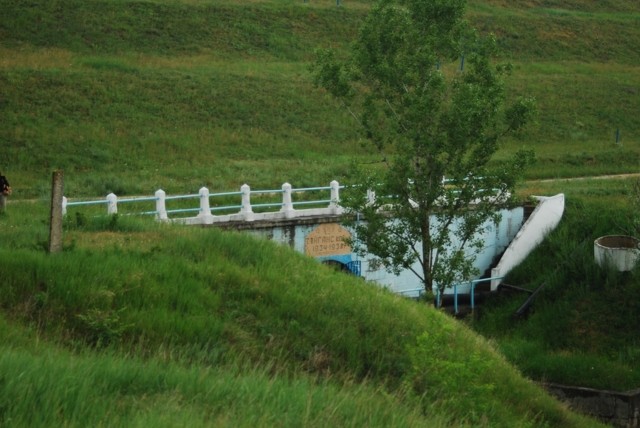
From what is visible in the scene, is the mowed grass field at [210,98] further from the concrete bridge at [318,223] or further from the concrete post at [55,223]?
the concrete post at [55,223]

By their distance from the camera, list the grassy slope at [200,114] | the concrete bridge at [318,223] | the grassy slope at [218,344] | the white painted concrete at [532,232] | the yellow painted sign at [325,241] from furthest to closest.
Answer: the white painted concrete at [532,232] < the yellow painted sign at [325,241] < the concrete bridge at [318,223] < the grassy slope at [200,114] < the grassy slope at [218,344]

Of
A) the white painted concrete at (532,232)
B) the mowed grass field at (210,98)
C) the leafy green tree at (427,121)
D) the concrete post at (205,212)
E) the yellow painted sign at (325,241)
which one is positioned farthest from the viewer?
the mowed grass field at (210,98)

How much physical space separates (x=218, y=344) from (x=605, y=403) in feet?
43.5

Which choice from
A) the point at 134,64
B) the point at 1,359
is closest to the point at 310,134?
the point at 134,64

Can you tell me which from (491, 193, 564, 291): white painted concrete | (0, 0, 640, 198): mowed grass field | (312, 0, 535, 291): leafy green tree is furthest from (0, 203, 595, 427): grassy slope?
(491, 193, 564, 291): white painted concrete

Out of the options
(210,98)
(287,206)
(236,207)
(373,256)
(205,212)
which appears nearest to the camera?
(205,212)

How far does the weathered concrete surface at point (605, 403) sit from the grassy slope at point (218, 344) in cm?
A: 509

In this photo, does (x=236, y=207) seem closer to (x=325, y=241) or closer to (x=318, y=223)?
(x=318, y=223)

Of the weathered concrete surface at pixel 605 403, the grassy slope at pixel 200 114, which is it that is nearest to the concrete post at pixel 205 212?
the grassy slope at pixel 200 114

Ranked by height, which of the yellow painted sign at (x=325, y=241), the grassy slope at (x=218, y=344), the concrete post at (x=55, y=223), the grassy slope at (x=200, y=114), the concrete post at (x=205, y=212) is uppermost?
the grassy slope at (x=200, y=114)

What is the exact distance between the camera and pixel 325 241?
96.0ft

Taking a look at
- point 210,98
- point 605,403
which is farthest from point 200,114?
point 605,403

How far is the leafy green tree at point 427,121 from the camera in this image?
22.7 m

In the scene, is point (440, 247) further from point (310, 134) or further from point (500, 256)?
point (310, 134)
